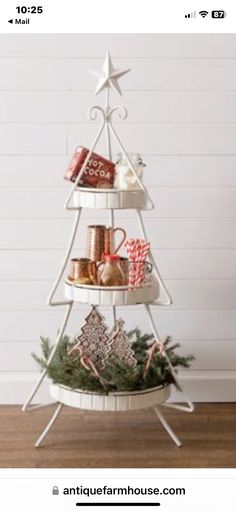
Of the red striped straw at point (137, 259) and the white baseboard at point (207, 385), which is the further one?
the white baseboard at point (207, 385)

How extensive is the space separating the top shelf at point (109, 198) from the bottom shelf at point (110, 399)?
0.54 m

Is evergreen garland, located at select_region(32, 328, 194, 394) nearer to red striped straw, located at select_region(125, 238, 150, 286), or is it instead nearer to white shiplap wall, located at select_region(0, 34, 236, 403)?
red striped straw, located at select_region(125, 238, 150, 286)

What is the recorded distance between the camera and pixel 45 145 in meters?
3.01

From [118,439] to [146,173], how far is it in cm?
91

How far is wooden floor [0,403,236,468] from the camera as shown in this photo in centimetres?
255

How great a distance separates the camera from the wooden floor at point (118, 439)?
255 centimetres

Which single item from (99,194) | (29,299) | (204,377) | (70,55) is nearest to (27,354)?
(29,299)

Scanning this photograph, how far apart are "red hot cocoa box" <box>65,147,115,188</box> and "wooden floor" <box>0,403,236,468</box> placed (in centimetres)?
79
